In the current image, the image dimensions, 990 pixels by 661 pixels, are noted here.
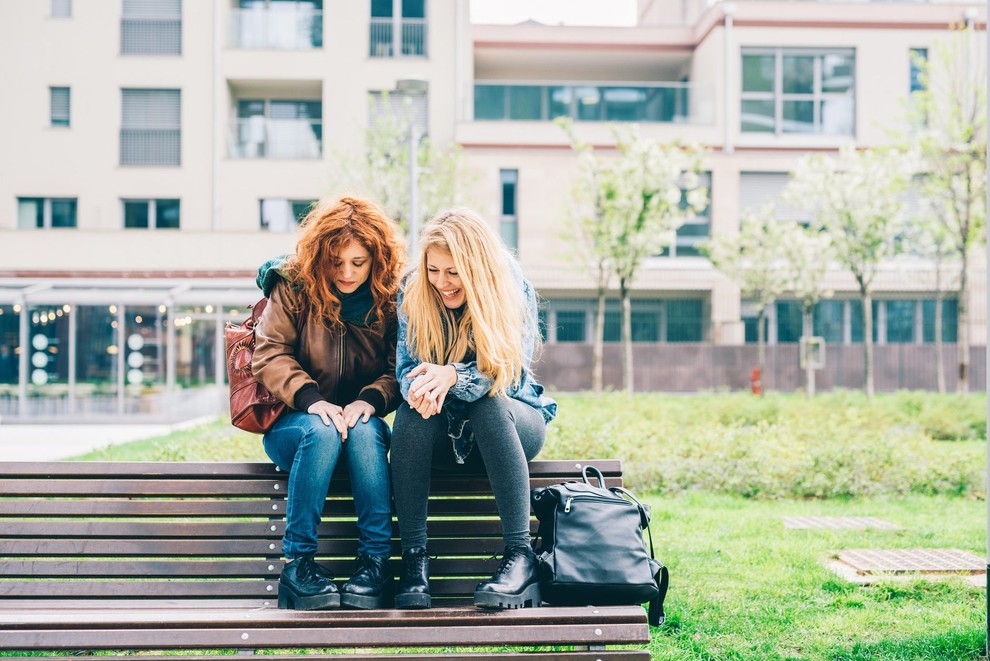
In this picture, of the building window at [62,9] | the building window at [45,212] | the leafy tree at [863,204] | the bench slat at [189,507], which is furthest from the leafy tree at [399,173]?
the bench slat at [189,507]

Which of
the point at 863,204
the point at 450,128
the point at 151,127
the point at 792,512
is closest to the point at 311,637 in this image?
the point at 792,512

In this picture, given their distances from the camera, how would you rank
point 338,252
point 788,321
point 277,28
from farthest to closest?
point 788,321 → point 277,28 → point 338,252

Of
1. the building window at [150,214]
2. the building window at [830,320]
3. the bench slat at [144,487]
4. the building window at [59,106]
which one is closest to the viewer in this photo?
the bench slat at [144,487]

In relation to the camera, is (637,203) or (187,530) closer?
(187,530)

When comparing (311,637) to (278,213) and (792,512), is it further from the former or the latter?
(278,213)

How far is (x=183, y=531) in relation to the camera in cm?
339

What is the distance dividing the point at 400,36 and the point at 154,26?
6722 millimetres

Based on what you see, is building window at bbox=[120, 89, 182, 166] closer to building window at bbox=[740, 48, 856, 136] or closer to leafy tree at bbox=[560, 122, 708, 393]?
leafy tree at bbox=[560, 122, 708, 393]

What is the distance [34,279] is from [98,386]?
3.76 m

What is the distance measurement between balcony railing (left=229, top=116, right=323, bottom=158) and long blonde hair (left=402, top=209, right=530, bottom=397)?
2412cm

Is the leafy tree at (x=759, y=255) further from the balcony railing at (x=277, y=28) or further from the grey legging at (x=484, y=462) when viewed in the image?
the grey legging at (x=484, y=462)

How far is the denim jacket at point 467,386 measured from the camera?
3247 mm

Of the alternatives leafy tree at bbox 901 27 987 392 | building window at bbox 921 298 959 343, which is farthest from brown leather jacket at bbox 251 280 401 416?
building window at bbox 921 298 959 343

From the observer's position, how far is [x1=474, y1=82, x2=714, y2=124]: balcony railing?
2730 centimetres
